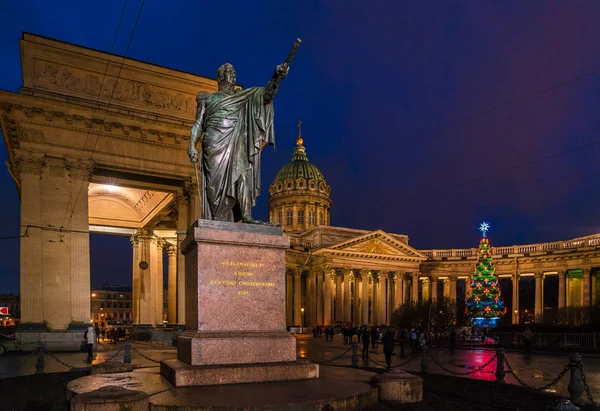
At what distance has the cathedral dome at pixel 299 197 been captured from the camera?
9619cm

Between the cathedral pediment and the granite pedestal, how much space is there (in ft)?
207

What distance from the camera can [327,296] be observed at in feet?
231

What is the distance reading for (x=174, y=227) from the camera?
40000 millimetres

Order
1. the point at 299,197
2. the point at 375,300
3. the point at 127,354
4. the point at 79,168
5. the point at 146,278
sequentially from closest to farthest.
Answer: the point at 127,354, the point at 79,168, the point at 146,278, the point at 375,300, the point at 299,197

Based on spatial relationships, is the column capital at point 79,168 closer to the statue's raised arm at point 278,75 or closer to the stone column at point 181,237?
the stone column at point 181,237

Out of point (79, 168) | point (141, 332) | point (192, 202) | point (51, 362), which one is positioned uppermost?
point (79, 168)

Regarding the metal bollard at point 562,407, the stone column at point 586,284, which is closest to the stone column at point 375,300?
the stone column at point 586,284

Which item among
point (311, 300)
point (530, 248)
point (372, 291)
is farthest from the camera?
point (372, 291)

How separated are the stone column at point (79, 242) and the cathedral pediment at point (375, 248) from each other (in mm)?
47624

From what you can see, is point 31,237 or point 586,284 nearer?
point 31,237

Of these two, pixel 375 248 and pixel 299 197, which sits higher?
pixel 299 197

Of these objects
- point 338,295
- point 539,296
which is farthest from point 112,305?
point 539,296

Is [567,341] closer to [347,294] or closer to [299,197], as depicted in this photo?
[347,294]

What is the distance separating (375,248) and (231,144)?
6850 cm
